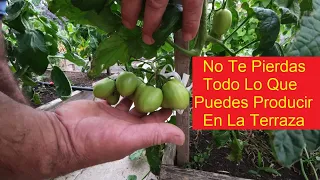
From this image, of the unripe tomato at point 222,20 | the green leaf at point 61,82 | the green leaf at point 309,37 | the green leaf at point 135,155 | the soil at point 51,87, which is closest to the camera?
the green leaf at point 309,37

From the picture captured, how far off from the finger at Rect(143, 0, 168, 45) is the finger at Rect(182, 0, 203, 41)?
0.17 ft

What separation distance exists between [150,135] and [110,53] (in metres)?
0.35

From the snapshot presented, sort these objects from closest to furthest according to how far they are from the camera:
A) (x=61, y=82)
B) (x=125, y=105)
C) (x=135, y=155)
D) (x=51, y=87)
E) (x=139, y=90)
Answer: (x=139, y=90) → (x=125, y=105) → (x=61, y=82) → (x=135, y=155) → (x=51, y=87)

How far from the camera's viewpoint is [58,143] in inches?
25.5

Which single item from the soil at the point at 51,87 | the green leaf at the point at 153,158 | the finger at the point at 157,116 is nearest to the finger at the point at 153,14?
the finger at the point at 157,116

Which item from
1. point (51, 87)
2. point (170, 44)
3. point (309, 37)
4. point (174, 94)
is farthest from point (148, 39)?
point (51, 87)

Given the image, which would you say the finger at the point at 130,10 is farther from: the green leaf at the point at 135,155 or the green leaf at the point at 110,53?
the green leaf at the point at 135,155

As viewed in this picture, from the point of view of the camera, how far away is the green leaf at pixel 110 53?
820 mm

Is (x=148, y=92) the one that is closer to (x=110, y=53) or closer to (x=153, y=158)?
(x=110, y=53)

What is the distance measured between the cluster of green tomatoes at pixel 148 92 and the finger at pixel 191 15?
0.15 meters

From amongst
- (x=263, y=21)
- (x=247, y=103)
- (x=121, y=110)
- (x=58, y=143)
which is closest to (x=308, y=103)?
(x=247, y=103)

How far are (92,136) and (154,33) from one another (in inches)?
12.0

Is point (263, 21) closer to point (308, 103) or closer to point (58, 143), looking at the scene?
point (308, 103)

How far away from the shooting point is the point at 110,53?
85 cm
